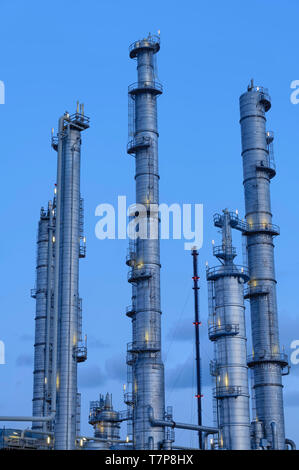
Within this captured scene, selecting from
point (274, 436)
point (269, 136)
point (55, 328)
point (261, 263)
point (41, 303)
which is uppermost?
point (269, 136)

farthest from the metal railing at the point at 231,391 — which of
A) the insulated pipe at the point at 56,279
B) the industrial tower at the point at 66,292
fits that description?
the insulated pipe at the point at 56,279

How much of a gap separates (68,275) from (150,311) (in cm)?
806

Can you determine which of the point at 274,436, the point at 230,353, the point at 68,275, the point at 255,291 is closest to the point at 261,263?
the point at 255,291

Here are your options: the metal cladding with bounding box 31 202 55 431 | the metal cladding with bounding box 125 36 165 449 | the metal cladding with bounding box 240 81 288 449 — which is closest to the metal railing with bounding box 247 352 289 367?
the metal cladding with bounding box 240 81 288 449

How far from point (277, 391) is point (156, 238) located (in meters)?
14.7

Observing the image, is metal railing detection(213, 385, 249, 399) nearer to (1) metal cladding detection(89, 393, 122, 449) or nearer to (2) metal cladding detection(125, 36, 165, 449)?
(2) metal cladding detection(125, 36, 165, 449)

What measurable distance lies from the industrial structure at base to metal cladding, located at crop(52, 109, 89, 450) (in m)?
0.07

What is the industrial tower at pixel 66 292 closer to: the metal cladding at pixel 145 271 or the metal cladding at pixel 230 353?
the metal cladding at pixel 145 271

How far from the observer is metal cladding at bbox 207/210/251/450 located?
5219 centimetres

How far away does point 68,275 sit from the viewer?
49281 mm

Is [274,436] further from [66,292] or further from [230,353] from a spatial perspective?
[66,292]

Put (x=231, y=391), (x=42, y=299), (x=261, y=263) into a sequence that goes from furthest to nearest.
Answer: (x=42, y=299) → (x=261, y=263) → (x=231, y=391)
